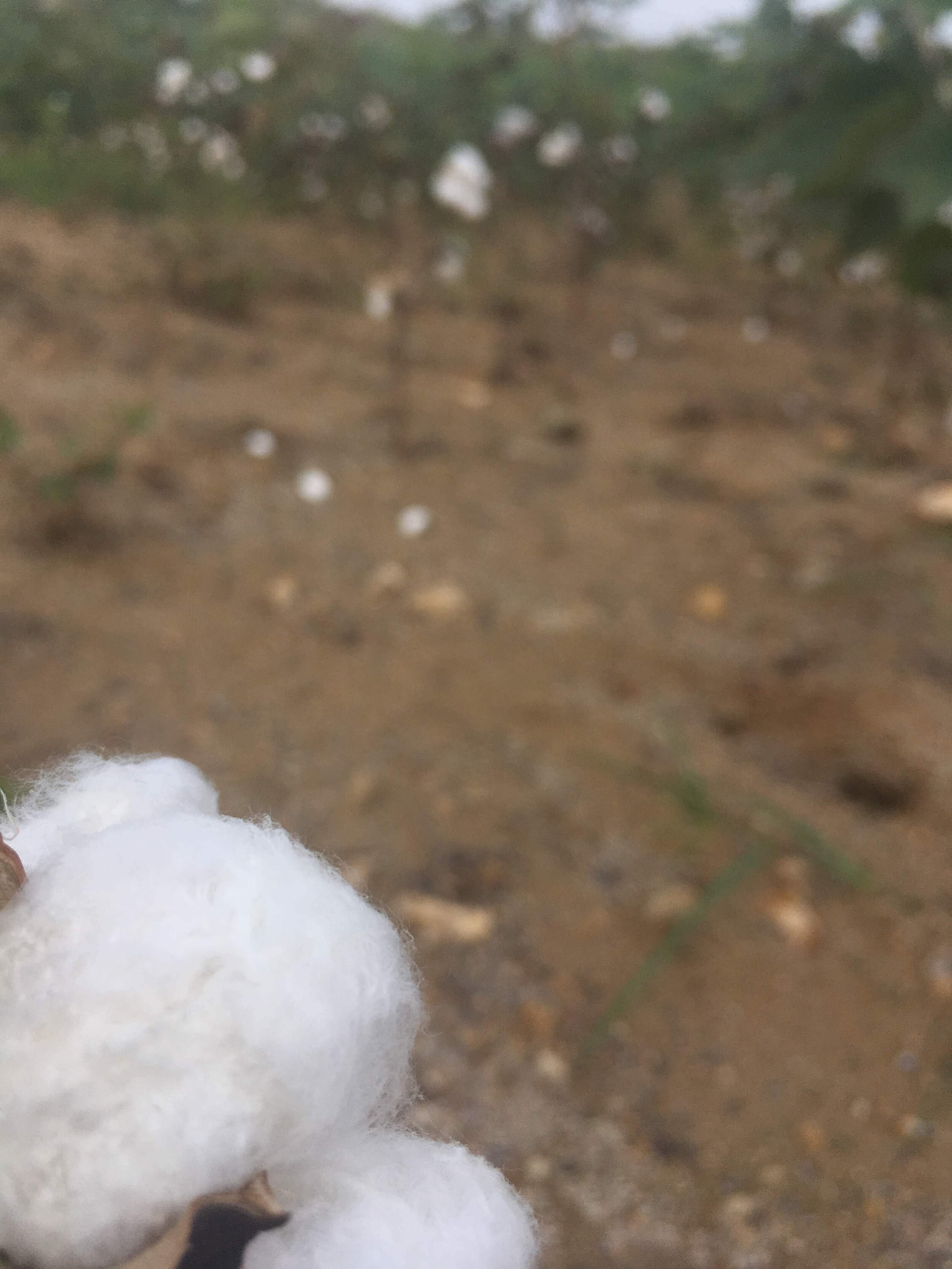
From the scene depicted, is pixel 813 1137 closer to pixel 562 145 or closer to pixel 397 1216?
pixel 397 1216

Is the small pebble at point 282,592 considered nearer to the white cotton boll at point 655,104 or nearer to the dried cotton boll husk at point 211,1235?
the dried cotton boll husk at point 211,1235

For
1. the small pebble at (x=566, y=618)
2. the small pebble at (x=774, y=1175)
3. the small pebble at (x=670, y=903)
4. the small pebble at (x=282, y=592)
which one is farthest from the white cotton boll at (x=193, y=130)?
the small pebble at (x=774, y=1175)

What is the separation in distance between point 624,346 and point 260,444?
5.66 feet

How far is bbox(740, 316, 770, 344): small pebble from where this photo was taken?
387 cm

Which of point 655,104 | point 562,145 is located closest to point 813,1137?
point 562,145

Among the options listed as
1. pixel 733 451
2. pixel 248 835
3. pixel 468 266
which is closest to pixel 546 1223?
pixel 248 835

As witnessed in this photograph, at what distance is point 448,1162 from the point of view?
42 cm

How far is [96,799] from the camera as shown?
17.7 inches

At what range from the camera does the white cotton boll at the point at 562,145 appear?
346 centimetres

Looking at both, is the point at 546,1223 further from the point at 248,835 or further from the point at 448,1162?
the point at 248,835

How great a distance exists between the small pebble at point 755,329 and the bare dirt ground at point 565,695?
81 centimetres

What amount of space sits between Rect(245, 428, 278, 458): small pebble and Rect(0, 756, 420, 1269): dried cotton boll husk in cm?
208

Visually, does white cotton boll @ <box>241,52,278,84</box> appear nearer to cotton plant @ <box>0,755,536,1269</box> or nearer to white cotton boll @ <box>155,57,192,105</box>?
white cotton boll @ <box>155,57,192,105</box>

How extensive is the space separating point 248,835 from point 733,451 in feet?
8.33
